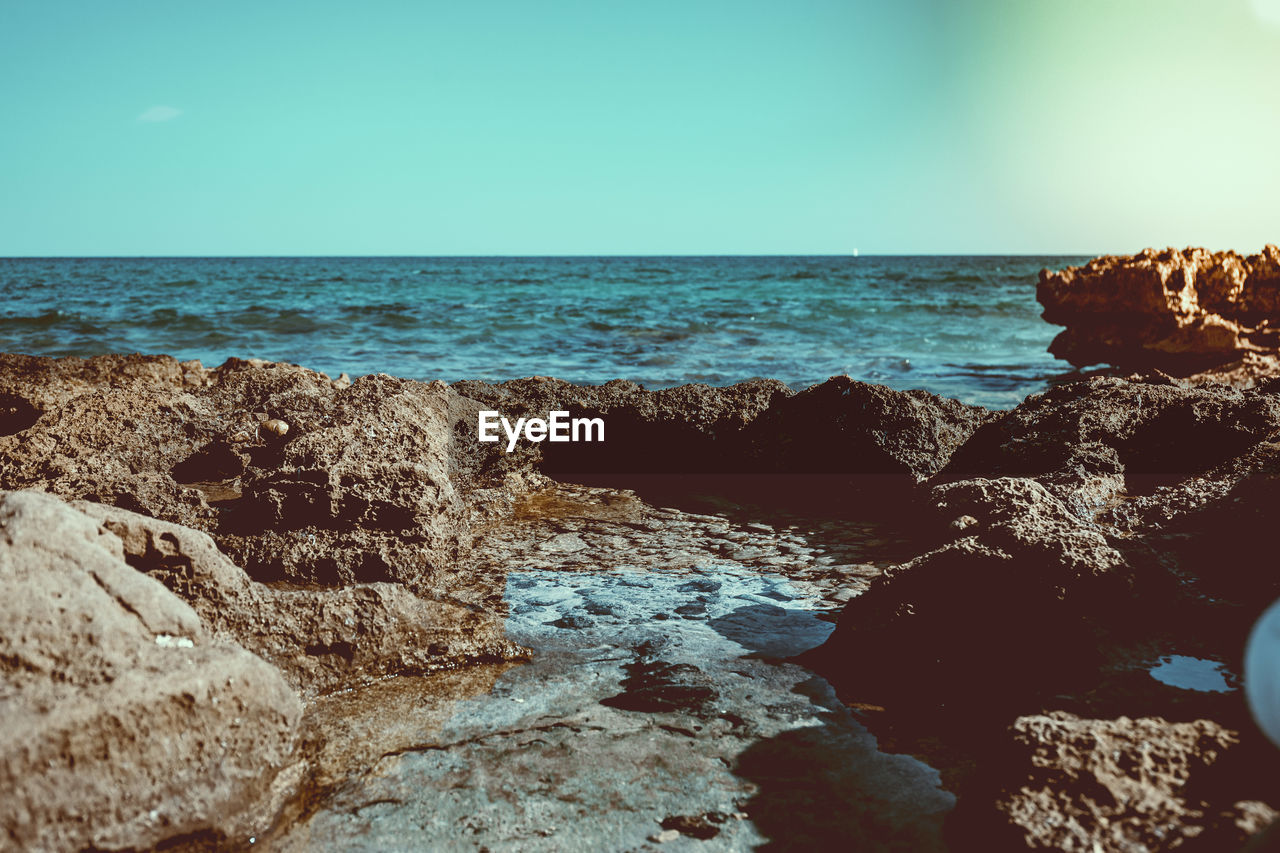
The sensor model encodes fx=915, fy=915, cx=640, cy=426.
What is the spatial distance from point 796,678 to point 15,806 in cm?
204

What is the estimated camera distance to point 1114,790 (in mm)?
1826

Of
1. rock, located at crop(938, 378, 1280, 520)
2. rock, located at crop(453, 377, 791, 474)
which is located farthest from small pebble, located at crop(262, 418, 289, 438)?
rock, located at crop(938, 378, 1280, 520)

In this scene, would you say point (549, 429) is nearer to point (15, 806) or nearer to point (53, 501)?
point (53, 501)

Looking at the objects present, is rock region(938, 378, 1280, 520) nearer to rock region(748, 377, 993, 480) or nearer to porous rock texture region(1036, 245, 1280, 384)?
rock region(748, 377, 993, 480)

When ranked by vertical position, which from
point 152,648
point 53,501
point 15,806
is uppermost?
point 53,501

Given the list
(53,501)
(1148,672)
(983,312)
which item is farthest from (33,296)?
(1148,672)

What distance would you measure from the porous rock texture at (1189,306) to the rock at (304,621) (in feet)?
30.8

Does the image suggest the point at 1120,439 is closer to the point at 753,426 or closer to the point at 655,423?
the point at 753,426

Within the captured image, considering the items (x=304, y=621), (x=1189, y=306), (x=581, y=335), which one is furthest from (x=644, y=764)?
(x=581, y=335)

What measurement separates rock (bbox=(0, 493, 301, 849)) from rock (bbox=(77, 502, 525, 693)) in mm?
304

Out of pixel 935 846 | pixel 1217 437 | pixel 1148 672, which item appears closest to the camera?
pixel 935 846

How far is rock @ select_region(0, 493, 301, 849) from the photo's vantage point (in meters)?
1.84

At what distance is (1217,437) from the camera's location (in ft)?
13.9

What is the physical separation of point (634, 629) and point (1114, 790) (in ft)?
5.72
